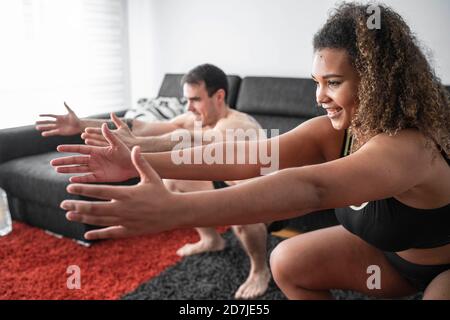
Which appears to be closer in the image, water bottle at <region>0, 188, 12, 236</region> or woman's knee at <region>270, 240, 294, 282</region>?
woman's knee at <region>270, 240, 294, 282</region>

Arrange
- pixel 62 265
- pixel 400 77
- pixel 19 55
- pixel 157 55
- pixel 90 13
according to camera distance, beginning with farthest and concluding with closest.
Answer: pixel 157 55 < pixel 90 13 < pixel 19 55 < pixel 62 265 < pixel 400 77

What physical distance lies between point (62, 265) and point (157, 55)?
2.18 m

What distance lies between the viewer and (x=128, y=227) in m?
0.61

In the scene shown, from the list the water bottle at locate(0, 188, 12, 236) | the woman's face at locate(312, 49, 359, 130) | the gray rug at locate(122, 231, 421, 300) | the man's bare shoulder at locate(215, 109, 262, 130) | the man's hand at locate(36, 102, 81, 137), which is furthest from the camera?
the water bottle at locate(0, 188, 12, 236)

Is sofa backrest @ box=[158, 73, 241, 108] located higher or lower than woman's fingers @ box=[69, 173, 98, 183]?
higher

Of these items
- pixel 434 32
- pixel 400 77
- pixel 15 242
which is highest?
pixel 434 32

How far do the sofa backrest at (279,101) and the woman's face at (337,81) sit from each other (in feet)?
4.91

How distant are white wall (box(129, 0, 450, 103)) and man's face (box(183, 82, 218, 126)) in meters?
1.14

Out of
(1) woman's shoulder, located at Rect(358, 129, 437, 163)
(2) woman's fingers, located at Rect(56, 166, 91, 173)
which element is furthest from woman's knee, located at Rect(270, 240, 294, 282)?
(2) woman's fingers, located at Rect(56, 166, 91, 173)

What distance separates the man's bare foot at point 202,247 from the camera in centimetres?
195

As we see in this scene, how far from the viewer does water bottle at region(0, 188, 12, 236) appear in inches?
86.5

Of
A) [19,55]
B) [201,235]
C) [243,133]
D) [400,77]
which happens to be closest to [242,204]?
[400,77]

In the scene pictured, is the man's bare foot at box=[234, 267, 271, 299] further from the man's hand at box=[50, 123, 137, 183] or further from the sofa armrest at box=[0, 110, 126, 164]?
the sofa armrest at box=[0, 110, 126, 164]

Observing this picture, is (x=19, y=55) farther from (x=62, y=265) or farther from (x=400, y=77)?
(x=400, y=77)
